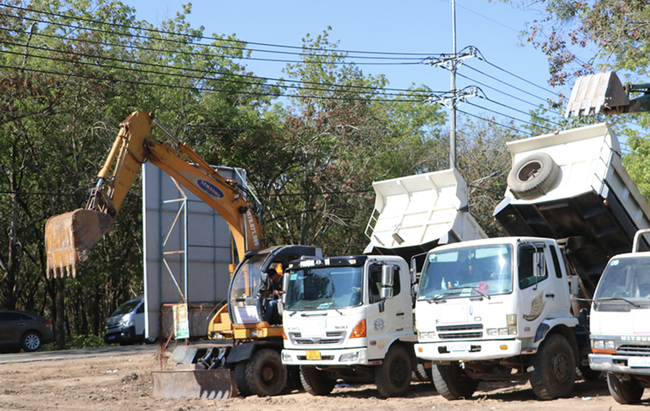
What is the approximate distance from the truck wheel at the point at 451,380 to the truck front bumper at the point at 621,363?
2.41 meters

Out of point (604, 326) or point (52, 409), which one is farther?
point (52, 409)

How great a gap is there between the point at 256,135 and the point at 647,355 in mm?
21328

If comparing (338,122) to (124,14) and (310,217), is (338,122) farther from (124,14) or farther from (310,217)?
(124,14)

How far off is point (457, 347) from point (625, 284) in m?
2.52

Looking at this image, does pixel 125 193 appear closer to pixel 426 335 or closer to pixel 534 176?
pixel 426 335

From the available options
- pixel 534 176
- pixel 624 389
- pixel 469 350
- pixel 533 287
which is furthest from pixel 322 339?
pixel 534 176

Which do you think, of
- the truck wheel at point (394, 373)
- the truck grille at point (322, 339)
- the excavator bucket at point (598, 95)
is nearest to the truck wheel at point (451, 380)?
the truck wheel at point (394, 373)

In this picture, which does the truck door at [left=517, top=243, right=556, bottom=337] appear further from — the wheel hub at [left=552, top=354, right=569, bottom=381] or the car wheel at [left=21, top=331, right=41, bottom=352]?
the car wheel at [left=21, top=331, right=41, bottom=352]

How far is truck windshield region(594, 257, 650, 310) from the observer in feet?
29.5

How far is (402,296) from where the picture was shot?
12008mm

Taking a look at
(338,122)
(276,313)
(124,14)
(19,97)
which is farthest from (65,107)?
(276,313)

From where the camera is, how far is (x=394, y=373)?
11648 millimetres

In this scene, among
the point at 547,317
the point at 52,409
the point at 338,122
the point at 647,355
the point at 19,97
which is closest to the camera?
the point at 647,355

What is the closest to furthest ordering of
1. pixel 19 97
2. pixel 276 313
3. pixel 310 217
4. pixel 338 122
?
1. pixel 276 313
2. pixel 19 97
3. pixel 338 122
4. pixel 310 217
